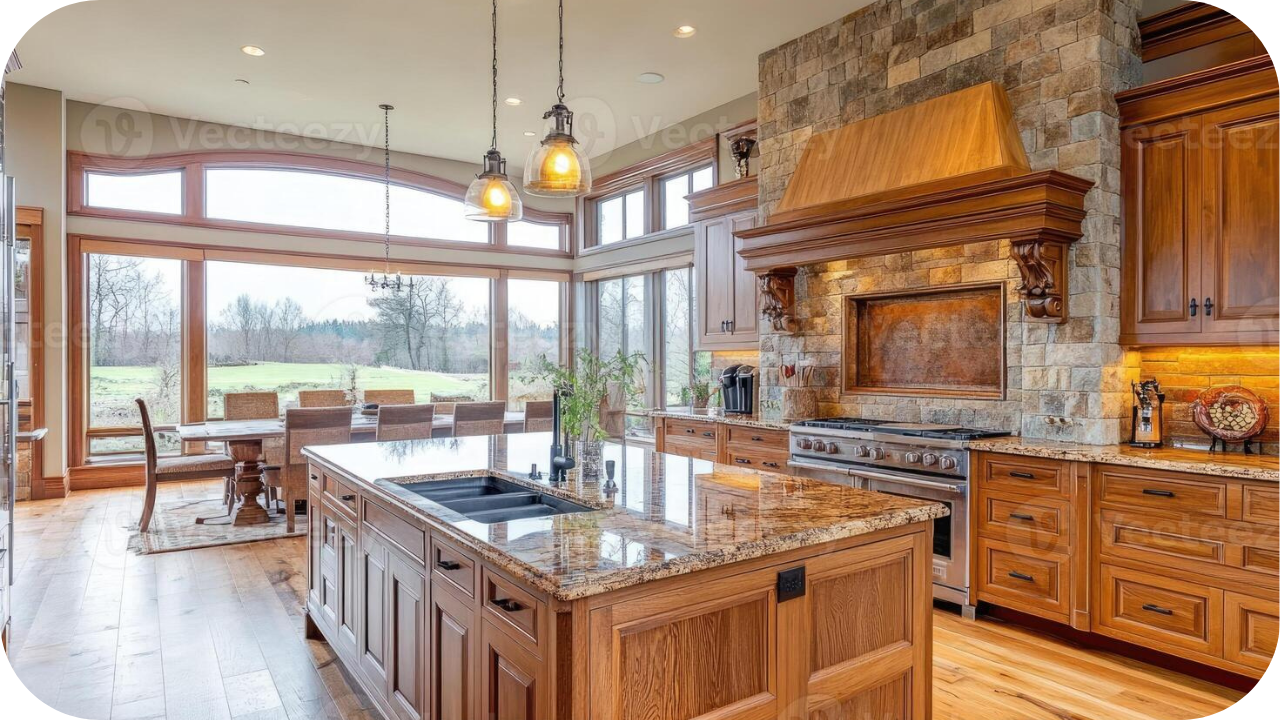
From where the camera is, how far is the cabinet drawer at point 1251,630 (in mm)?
2752

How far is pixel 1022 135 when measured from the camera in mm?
3848

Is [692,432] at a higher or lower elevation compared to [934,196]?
lower

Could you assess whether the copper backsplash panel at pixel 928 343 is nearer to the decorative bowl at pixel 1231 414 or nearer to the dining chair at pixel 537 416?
the decorative bowl at pixel 1231 414

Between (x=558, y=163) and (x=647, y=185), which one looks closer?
(x=558, y=163)

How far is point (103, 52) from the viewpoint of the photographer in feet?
18.2

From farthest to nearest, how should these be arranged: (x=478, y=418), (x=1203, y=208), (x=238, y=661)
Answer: (x=478, y=418) < (x=1203, y=208) < (x=238, y=661)

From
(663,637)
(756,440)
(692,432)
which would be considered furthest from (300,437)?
(663,637)

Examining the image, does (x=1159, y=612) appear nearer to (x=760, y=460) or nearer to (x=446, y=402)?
(x=760, y=460)

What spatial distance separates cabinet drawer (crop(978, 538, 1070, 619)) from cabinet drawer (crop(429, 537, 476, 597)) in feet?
9.16

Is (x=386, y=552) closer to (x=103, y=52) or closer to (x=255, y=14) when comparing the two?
(x=255, y=14)

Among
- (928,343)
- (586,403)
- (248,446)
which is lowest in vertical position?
(248,446)

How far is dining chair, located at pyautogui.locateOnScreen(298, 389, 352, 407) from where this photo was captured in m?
6.90

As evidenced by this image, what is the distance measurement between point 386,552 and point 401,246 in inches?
257

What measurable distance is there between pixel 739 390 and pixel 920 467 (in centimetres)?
194
